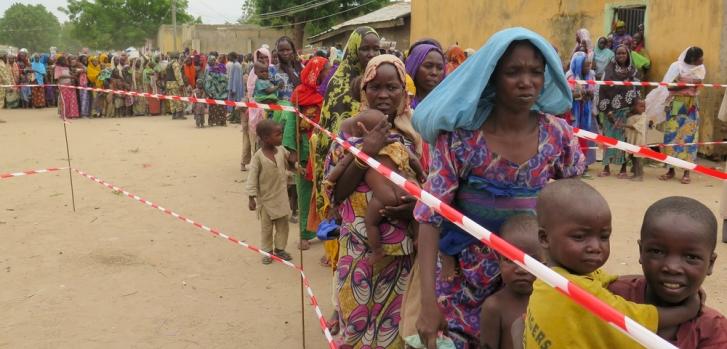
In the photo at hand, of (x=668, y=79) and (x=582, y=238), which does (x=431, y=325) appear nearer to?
(x=582, y=238)

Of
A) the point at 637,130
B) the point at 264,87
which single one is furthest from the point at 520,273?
the point at 637,130

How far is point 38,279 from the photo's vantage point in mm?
5477

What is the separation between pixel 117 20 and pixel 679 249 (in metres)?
69.2

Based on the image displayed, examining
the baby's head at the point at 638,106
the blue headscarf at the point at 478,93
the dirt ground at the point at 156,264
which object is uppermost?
the blue headscarf at the point at 478,93

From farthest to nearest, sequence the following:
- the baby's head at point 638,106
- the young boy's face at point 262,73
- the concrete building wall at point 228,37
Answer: the concrete building wall at point 228,37 < the baby's head at point 638,106 < the young boy's face at point 262,73

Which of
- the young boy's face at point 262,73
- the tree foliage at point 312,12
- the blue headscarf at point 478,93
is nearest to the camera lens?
the blue headscarf at point 478,93

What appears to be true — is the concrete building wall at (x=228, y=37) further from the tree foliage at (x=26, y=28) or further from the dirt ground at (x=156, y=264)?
the tree foliage at (x=26, y=28)

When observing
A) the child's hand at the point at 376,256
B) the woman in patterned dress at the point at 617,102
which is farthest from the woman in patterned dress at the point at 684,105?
the child's hand at the point at 376,256

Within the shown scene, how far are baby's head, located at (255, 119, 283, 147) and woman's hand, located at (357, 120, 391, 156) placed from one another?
2.58m

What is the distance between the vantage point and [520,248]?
7.00 feet

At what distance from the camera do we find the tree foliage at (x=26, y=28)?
96.1 metres

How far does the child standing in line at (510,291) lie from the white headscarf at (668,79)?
7.76m

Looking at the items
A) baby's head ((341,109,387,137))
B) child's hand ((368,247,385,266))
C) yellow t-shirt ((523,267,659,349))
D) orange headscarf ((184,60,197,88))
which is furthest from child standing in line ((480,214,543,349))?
orange headscarf ((184,60,197,88))

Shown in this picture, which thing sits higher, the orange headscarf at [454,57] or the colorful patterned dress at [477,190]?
the orange headscarf at [454,57]
